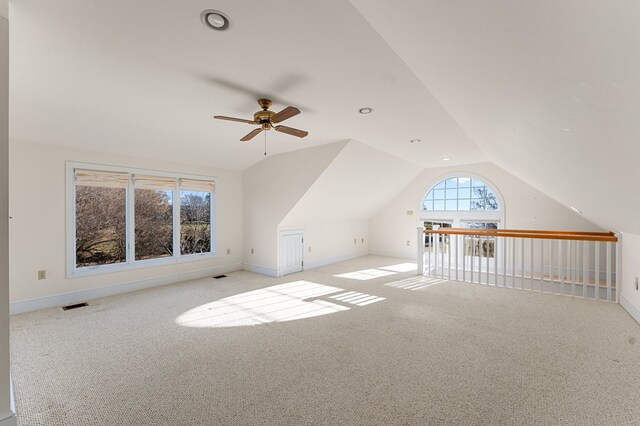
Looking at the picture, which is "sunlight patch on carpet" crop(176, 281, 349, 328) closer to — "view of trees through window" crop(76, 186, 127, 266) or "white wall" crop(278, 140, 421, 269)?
"white wall" crop(278, 140, 421, 269)

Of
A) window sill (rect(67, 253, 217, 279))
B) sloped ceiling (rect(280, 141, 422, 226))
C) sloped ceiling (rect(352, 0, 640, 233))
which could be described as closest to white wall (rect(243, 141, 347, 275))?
sloped ceiling (rect(280, 141, 422, 226))

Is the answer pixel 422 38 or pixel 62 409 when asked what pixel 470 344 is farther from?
pixel 62 409

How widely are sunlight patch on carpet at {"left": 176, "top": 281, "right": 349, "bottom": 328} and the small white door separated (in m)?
1.07

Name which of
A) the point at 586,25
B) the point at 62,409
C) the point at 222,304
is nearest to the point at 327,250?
the point at 222,304

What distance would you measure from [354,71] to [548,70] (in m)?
1.52

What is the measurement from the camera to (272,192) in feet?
17.7

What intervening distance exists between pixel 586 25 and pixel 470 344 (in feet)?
8.77

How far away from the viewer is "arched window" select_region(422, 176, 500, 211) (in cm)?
615

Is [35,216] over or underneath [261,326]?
over

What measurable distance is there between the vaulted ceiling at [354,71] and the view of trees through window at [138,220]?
2.69 ft

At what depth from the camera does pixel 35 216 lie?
3.57 m

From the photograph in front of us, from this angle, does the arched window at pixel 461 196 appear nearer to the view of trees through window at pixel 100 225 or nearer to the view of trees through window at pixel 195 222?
the view of trees through window at pixel 195 222

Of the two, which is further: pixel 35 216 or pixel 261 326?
pixel 35 216

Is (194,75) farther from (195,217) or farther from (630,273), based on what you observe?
(630,273)
